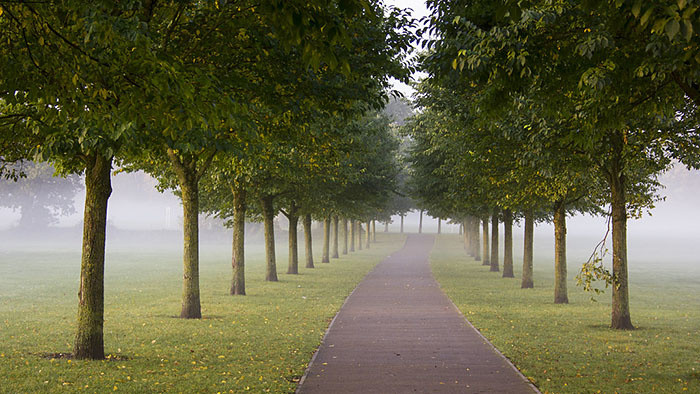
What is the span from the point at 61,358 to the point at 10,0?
21.7 feet

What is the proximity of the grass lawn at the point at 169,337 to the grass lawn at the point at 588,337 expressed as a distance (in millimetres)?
4002

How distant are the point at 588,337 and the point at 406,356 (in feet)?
16.8

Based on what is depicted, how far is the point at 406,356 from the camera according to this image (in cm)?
1055

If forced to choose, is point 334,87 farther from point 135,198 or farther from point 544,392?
point 135,198

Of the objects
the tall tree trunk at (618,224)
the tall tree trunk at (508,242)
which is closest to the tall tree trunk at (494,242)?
the tall tree trunk at (508,242)

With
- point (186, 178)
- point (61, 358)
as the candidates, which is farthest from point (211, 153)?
point (61, 358)

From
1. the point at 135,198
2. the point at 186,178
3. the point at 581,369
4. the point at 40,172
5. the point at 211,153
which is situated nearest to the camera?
the point at 581,369

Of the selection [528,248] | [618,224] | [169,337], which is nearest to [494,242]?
[528,248]

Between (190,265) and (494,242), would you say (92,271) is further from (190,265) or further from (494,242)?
(494,242)

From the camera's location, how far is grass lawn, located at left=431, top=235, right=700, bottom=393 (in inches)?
358

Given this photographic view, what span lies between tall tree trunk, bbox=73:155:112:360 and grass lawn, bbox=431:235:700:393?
23.3 ft

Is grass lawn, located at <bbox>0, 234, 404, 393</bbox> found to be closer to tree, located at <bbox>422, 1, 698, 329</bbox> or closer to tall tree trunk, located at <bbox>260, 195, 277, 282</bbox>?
tall tree trunk, located at <bbox>260, 195, 277, 282</bbox>

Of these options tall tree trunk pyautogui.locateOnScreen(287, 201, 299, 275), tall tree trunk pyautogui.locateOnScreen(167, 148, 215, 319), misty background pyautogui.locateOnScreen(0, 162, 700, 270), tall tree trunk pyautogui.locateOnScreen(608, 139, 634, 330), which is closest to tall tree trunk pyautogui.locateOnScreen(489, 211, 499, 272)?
tall tree trunk pyautogui.locateOnScreen(287, 201, 299, 275)

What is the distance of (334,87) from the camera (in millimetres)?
10562
